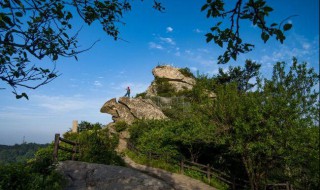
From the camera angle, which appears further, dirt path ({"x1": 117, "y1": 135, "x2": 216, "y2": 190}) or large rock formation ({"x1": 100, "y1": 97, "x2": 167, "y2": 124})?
large rock formation ({"x1": 100, "y1": 97, "x2": 167, "y2": 124})

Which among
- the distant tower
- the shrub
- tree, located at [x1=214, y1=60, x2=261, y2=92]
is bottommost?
the distant tower

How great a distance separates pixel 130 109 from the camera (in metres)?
44.2

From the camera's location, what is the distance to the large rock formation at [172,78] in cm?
5841

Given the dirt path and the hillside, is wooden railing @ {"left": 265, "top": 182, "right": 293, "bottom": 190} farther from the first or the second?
the hillside

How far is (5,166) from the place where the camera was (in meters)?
9.71

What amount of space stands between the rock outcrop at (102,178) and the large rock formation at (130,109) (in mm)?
27503

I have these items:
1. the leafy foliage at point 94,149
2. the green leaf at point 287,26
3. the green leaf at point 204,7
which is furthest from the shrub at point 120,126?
the green leaf at point 287,26

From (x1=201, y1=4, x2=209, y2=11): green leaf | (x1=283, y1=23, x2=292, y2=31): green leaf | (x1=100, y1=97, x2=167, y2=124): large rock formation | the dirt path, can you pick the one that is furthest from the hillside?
(x1=283, y1=23, x2=292, y2=31): green leaf

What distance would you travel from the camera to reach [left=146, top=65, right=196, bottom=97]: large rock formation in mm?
58406

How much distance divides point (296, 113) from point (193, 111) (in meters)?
6.94

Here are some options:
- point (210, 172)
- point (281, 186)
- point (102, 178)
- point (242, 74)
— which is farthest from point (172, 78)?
point (102, 178)

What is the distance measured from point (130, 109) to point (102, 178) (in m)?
31.9

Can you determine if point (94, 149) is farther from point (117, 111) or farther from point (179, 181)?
point (117, 111)

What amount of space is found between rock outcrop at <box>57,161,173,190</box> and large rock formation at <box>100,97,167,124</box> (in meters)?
27.5
